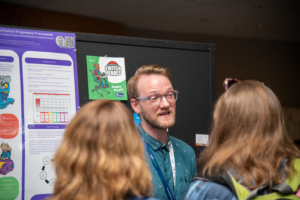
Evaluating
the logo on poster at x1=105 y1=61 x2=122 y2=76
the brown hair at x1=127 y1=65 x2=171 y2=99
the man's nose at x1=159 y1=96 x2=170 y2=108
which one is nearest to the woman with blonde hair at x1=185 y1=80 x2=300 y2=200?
the man's nose at x1=159 y1=96 x2=170 y2=108

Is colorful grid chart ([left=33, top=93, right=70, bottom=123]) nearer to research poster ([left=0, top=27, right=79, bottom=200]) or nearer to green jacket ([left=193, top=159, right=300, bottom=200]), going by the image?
research poster ([left=0, top=27, right=79, bottom=200])

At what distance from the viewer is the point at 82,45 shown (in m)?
1.92

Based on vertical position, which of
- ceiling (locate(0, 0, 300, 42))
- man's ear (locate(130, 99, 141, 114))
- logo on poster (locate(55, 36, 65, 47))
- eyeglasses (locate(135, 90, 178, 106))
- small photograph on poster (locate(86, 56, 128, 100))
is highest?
ceiling (locate(0, 0, 300, 42))

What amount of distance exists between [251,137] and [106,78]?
1.05m

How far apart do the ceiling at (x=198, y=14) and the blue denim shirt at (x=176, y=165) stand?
11.8 ft

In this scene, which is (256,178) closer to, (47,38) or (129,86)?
(129,86)

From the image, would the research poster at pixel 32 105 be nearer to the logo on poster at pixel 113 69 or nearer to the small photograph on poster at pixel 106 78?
the small photograph on poster at pixel 106 78

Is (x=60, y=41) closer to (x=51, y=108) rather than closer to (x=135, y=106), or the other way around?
(x=51, y=108)

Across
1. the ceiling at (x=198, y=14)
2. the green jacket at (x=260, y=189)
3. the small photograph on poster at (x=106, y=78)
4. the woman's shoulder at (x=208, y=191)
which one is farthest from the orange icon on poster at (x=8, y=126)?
the ceiling at (x=198, y=14)

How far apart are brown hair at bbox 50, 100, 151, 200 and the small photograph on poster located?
93cm

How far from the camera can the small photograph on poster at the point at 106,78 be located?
75.0 inches

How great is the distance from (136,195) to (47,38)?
49.1 inches

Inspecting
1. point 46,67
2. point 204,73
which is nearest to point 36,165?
point 46,67

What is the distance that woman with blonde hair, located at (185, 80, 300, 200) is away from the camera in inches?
44.1
